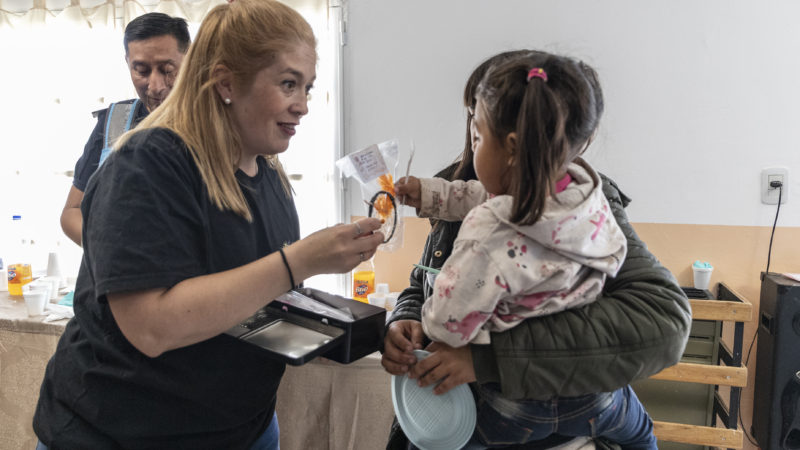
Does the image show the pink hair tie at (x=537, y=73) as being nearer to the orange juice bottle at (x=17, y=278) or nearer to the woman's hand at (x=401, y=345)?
the woman's hand at (x=401, y=345)

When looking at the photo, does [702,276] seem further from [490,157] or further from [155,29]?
[155,29]

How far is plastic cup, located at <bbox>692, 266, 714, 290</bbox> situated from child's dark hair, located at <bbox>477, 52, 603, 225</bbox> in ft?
5.58

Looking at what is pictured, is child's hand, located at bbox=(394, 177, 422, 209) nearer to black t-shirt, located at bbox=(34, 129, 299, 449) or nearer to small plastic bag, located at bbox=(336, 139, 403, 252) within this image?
small plastic bag, located at bbox=(336, 139, 403, 252)

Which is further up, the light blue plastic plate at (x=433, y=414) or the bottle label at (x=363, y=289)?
the light blue plastic plate at (x=433, y=414)

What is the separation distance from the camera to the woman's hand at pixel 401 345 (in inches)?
38.4

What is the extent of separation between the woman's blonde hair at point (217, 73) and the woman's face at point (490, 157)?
1.35 feet

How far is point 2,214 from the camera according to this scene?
2.99 meters

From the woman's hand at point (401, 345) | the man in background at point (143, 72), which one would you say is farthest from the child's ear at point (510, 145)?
the man in background at point (143, 72)

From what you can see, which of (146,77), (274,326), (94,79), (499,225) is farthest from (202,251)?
(94,79)

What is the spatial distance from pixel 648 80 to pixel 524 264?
6.11ft

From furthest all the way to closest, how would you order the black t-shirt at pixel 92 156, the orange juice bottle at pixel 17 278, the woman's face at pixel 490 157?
1. the orange juice bottle at pixel 17 278
2. the black t-shirt at pixel 92 156
3. the woman's face at pixel 490 157

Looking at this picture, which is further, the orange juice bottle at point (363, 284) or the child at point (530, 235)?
the orange juice bottle at point (363, 284)

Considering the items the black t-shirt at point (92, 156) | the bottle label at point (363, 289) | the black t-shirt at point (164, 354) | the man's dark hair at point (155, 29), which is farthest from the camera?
the bottle label at point (363, 289)

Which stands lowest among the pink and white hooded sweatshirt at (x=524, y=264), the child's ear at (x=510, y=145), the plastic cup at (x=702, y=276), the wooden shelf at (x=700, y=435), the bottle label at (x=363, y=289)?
the wooden shelf at (x=700, y=435)
